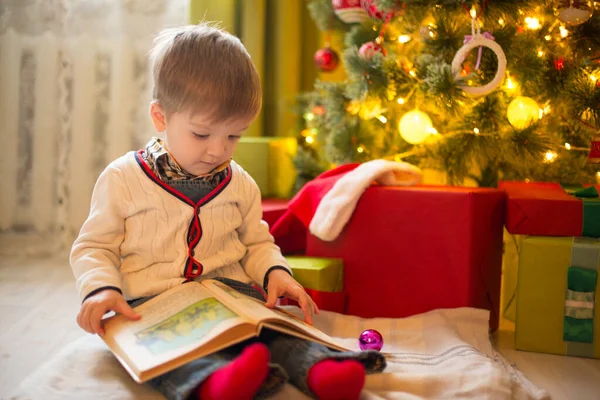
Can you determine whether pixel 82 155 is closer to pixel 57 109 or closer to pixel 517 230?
pixel 57 109

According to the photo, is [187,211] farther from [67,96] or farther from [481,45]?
[67,96]

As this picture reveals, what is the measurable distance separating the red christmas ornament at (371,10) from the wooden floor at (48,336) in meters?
0.84

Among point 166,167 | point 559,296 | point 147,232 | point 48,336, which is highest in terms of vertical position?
point 166,167

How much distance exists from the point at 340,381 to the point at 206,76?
0.53m

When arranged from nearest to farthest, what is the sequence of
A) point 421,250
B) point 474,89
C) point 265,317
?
point 265,317
point 421,250
point 474,89

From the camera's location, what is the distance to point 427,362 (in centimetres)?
110

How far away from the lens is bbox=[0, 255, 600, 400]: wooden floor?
44.0 inches

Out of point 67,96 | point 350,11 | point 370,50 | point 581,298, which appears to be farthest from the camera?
point 67,96

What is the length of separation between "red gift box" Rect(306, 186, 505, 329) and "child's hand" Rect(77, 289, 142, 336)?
0.60m

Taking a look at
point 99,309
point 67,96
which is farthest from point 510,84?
point 67,96

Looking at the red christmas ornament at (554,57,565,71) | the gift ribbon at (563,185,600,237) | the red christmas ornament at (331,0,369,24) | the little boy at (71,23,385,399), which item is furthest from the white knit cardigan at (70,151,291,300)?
the red christmas ornament at (554,57,565,71)

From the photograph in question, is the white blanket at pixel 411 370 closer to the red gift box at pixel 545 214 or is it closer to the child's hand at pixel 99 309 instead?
the child's hand at pixel 99 309

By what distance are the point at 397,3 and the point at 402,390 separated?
970 mm

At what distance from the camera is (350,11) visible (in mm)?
1666
